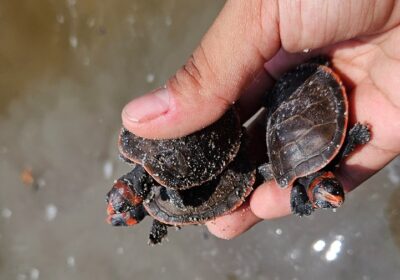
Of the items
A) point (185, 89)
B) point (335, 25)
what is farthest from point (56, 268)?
point (335, 25)

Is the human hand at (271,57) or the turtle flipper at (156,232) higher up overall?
the human hand at (271,57)

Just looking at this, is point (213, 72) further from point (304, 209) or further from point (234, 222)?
point (234, 222)

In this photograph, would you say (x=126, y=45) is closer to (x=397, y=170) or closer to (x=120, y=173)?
(x=120, y=173)

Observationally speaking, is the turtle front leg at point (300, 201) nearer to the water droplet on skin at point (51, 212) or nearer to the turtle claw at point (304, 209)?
the turtle claw at point (304, 209)

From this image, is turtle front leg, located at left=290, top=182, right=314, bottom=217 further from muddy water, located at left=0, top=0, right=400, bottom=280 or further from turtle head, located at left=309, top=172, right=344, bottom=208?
muddy water, located at left=0, top=0, right=400, bottom=280

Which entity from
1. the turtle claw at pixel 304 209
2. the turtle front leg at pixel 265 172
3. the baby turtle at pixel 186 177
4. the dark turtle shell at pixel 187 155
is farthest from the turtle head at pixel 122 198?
the turtle claw at pixel 304 209
